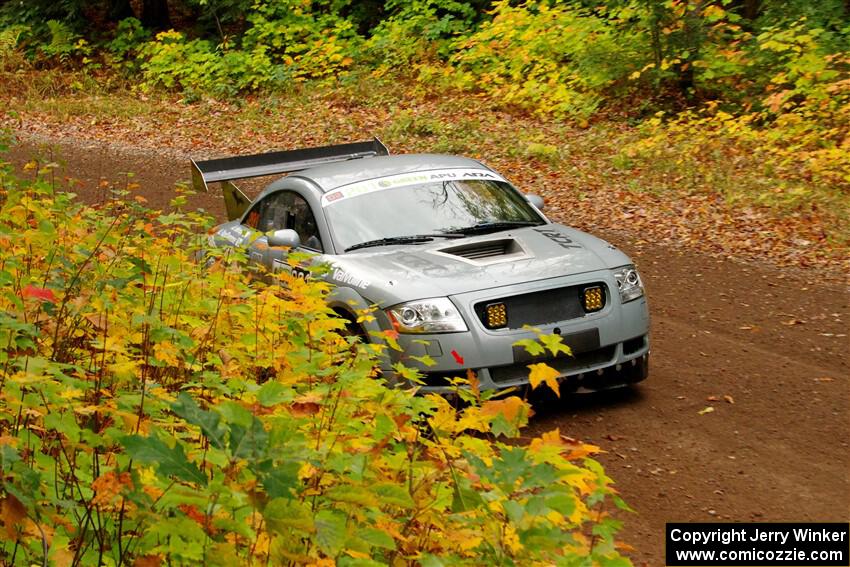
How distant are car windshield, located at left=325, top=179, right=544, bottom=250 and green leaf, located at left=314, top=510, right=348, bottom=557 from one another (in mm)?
4740

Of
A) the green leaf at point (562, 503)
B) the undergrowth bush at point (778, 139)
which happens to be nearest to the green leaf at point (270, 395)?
the green leaf at point (562, 503)

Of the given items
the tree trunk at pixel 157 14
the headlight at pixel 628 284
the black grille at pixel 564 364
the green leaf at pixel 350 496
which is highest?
the tree trunk at pixel 157 14

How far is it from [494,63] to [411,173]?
13400mm

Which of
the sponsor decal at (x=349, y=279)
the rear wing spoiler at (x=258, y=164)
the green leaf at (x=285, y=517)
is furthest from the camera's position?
the rear wing spoiler at (x=258, y=164)

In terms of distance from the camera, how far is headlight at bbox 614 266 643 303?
274 inches

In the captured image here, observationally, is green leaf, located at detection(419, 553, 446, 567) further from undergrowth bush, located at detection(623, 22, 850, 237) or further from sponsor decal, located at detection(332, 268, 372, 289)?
undergrowth bush, located at detection(623, 22, 850, 237)

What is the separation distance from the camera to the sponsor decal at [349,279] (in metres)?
6.82

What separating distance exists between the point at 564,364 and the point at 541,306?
1.33 feet

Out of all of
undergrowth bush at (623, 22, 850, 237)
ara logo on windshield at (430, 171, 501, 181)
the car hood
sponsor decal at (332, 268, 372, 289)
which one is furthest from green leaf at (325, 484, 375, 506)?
undergrowth bush at (623, 22, 850, 237)

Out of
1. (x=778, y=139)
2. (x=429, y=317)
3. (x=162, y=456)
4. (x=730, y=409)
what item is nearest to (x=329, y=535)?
(x=162, y=456)

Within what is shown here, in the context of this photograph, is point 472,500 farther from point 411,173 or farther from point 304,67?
point 304,67

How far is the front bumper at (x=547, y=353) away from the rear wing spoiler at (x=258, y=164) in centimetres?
358

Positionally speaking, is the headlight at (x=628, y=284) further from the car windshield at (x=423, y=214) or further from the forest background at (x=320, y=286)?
the forest background at (x=320, y=286)

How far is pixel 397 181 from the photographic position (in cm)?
795
